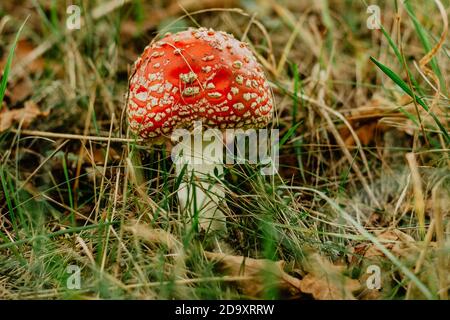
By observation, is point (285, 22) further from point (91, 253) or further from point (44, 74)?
point (91, 253)

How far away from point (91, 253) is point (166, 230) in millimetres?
311

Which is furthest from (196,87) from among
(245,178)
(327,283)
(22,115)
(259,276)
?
(22,115)

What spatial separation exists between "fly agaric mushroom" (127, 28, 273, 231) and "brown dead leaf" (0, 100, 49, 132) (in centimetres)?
109

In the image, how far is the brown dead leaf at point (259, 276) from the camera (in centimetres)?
171

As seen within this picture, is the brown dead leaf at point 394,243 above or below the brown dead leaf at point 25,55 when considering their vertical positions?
below

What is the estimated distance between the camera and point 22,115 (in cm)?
297

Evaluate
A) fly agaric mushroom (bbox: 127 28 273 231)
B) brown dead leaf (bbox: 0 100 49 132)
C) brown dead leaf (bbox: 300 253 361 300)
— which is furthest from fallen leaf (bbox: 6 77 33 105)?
brown dead leaf (bbox: 300 253 361 300)

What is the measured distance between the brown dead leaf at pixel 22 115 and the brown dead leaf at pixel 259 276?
172cm

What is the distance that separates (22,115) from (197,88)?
1470mm

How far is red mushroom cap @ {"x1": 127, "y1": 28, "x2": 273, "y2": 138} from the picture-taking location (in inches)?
79.2

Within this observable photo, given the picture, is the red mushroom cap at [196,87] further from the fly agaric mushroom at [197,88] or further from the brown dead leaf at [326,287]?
the brown dead leaf at [326,287]
